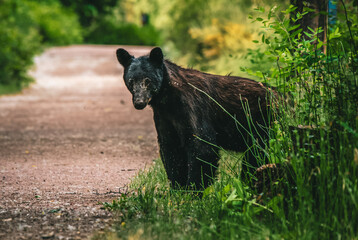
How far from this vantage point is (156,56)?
476cm

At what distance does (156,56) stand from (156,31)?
40.4 m

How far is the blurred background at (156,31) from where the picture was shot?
15484mm

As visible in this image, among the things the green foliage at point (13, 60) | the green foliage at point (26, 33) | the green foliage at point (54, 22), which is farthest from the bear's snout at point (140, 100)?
the green foliage at point (54, 22)

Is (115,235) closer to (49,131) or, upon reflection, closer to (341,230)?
(341,230)

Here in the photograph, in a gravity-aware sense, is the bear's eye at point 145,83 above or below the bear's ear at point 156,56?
below

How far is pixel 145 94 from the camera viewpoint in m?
4.57

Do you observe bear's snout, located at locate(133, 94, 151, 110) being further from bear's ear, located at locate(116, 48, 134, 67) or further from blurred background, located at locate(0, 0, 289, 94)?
blurred background, located at locate(0, 0, 289, 94)

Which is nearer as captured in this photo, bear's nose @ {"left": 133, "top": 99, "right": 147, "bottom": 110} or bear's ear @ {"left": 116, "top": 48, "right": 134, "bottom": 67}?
bear's nose @ {"left": 133, "top": 99, "right": 147, "bottom": 110}

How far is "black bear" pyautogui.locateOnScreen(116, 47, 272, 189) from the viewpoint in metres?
4.71

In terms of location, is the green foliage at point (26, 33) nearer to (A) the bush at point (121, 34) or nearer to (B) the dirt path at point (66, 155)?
(B) the dirt path at point (66, 155)

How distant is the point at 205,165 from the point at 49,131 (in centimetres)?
551

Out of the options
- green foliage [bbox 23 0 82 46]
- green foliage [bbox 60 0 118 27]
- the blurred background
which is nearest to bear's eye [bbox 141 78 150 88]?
the blurred background

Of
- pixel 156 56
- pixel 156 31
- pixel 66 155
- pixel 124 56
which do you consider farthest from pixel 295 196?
pixel 156 31

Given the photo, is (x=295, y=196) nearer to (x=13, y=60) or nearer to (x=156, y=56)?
(x=156, y=56)
